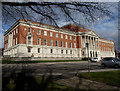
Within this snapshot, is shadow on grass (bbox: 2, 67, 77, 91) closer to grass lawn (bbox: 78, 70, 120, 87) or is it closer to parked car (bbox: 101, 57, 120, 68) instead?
grass lawn (bbox: 78, 70, 120, 87)

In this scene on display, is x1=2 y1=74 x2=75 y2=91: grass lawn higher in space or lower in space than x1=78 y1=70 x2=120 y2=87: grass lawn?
higher

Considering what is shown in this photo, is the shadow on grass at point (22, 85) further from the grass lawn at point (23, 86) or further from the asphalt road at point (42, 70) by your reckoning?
the asphalt road at point (42, 70)

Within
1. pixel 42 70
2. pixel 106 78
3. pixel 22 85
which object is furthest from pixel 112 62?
pixel 22 85

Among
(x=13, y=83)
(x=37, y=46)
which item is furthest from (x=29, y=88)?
(x=37, y=46)

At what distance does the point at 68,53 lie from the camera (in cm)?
5772

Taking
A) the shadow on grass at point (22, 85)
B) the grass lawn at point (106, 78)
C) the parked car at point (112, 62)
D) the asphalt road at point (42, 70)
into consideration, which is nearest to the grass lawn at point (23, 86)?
the shadow on grass at point (22, 85)

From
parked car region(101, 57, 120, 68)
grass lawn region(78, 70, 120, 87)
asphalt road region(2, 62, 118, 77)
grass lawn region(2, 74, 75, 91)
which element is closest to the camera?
grass lawn region(2, 74, 75, 91)

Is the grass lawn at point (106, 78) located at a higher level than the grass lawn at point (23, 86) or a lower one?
lower

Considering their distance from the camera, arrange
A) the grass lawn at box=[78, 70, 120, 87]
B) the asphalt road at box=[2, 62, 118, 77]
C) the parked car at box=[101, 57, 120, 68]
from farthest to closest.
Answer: the parked car at box=[101, 57, 120, 68] → the asphalt road at box=[2, 62, 118, 77] → the grass lawn at box=[78, 70, 120, 87]

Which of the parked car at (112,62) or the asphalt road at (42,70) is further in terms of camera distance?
the parked car at (112,62)

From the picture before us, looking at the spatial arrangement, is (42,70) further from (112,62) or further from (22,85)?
(112,62)

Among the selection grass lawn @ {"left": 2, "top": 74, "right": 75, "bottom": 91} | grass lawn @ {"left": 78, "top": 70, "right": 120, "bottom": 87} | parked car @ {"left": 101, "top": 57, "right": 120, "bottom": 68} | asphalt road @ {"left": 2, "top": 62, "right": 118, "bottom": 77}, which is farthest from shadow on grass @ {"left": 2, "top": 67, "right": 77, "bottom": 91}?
parked car @ {"left": 101, "top": 57, "right": 120, "bottom": 68}

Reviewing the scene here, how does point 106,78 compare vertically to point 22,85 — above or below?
below

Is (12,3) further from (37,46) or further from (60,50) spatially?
(60,50)
